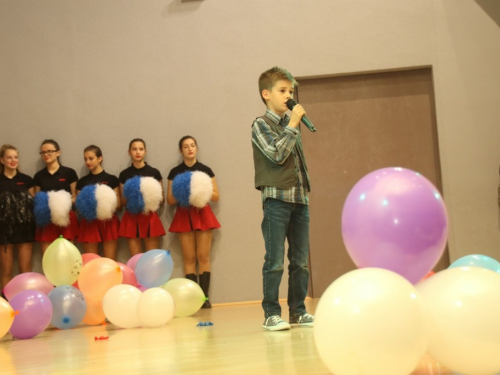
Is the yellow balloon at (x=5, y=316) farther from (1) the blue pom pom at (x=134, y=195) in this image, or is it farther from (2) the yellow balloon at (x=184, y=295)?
(1) the blue pom pom at (x=134, y=195)

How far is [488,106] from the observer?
6.04 m

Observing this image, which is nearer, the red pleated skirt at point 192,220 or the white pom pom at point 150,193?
the white pom pom at point 150,193

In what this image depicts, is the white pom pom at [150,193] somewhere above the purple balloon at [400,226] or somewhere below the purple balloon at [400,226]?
above

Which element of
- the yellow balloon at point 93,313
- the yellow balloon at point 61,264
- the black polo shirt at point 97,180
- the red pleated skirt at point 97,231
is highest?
the black polo shirt at point 97,180

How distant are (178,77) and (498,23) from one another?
3.22m

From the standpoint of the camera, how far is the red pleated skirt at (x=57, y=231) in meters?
5.70

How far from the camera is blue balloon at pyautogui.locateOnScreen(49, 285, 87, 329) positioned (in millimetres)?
4148

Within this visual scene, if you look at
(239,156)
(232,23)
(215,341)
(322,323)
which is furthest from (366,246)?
(232,23)

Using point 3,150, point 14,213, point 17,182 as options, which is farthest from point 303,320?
point 3,150

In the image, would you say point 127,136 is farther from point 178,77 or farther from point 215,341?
point 215,341

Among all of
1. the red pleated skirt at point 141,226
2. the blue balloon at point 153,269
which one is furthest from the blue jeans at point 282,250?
the red pleated skirt at point 141,226

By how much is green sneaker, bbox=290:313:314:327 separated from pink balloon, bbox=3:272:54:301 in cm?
194

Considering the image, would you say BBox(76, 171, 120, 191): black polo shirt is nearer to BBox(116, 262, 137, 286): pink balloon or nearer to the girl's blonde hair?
the girl's blonde hair

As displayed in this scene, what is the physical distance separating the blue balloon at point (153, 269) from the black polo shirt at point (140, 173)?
1437 millimetres
